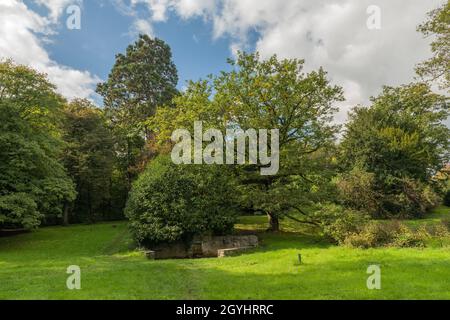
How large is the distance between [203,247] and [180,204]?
2797mm

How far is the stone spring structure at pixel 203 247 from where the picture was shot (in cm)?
1756

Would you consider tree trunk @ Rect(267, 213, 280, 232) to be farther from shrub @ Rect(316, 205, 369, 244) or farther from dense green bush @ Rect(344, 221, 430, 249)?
dense green bush @ Rect(344, 221, 430, 249)

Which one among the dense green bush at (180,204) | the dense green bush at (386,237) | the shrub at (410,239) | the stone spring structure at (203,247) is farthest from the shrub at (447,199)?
the dense green bush at (180,204)

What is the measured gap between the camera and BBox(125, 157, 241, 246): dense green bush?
56.5ft

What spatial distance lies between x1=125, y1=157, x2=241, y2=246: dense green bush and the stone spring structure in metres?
0.43

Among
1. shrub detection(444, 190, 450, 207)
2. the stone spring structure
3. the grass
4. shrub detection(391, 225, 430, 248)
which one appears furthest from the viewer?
shrub detection(444, 190, 450, 207)

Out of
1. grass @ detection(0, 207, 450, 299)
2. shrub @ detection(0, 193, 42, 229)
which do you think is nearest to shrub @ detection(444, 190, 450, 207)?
grass @ detection(0, 207, 450, 299)

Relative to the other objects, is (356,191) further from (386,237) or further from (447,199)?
(447,199)

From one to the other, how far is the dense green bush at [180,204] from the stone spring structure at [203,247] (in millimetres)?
426

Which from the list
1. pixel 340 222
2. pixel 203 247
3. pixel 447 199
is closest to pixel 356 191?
pixel 340 222

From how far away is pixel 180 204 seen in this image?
689 inches

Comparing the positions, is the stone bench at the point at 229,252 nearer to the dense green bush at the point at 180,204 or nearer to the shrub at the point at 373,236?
the dense green bush at the point at 180,204

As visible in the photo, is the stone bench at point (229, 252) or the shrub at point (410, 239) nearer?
the shrub at point (410, 239)
